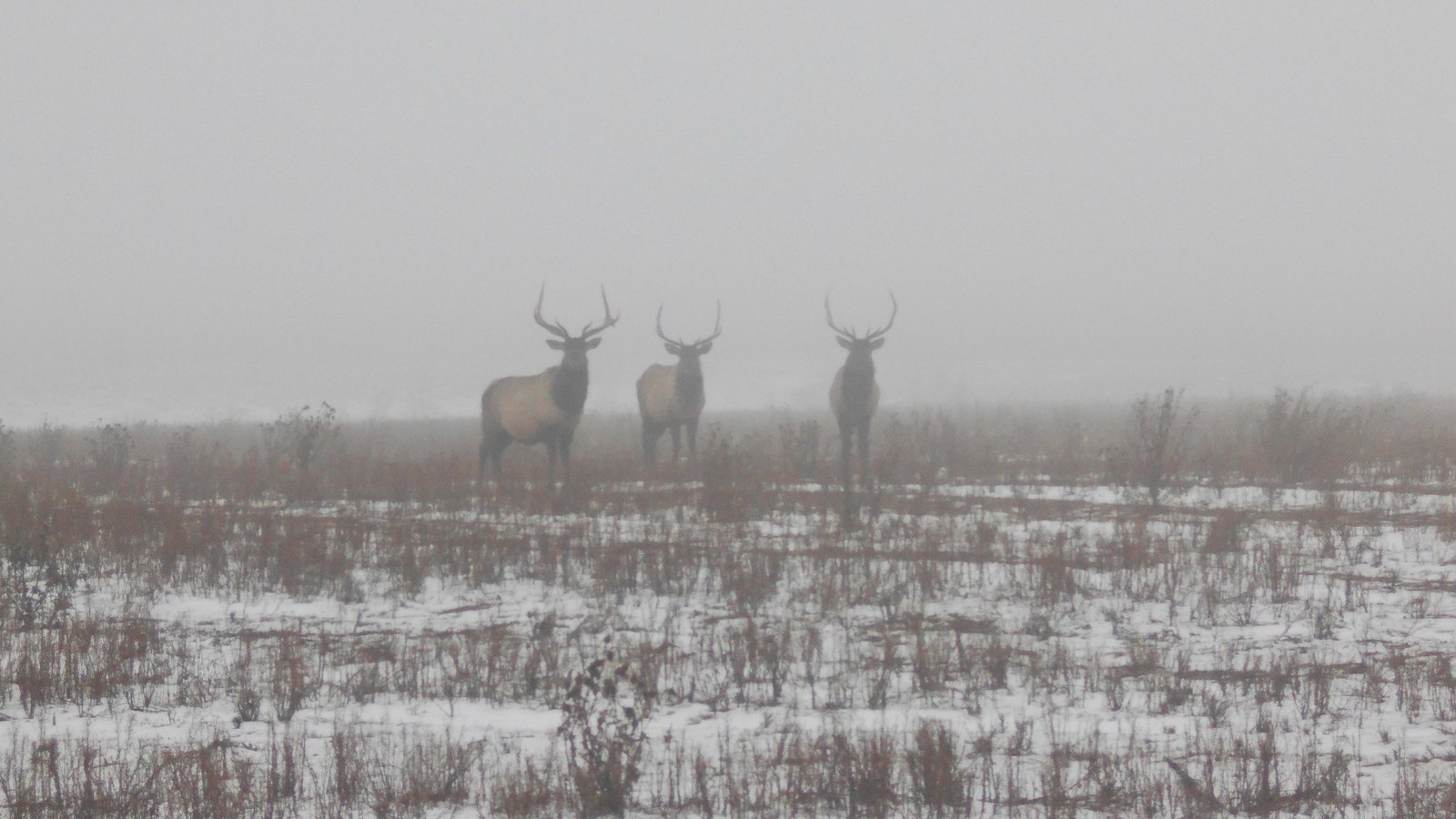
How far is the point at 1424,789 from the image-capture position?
11.6 ft

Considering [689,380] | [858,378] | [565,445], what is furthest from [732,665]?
[689,380]

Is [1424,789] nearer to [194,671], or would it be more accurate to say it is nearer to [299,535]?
[194,671]

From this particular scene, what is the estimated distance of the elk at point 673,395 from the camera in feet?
51.9

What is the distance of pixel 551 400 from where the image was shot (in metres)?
12.9

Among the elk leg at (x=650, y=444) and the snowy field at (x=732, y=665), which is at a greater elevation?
the elk leg at (x=650, y=444)

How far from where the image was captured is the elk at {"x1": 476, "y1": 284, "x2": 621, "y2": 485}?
12.6 m

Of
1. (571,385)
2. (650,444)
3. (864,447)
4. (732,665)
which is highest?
(571,385)

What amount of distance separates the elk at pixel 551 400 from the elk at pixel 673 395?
2.28 m

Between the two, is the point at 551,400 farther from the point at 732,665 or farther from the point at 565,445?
the point at 732,665

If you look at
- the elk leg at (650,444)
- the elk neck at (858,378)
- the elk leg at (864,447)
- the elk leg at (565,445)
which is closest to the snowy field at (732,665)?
the elk leg at (565,445)

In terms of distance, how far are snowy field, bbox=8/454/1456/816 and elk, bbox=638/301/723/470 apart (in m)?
5.86

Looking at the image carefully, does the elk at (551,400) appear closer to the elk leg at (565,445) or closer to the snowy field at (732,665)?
the elk leg at (565,445)

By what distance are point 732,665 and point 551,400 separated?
7.81 m

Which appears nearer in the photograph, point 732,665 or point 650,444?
point 732,665
